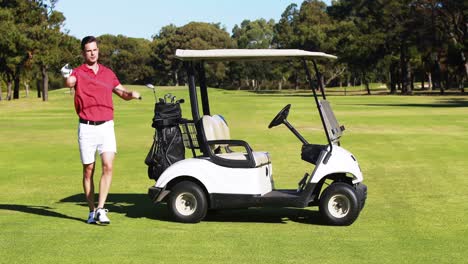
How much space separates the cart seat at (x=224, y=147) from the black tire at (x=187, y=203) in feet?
1.36

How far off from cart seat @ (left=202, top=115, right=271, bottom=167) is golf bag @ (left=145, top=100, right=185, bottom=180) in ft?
1.40

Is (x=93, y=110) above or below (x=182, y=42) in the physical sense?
below

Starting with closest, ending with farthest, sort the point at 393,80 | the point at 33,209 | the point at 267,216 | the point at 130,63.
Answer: the point at 267,216, the point at 33,209, the point at 393,80, the point at 130,63

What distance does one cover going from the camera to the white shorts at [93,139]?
27.6 feet

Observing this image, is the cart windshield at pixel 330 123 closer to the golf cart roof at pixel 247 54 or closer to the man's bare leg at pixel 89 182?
the golf cart roof at pixel 247 54

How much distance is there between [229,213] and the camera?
9.56 m

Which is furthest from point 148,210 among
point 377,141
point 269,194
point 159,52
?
point 159,52

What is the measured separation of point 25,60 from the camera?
7444 cm

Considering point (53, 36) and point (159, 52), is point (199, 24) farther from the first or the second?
point (53, 36)

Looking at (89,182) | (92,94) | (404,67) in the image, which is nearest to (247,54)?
(92,94)

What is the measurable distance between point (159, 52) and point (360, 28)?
63.6m

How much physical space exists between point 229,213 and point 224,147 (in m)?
0.87

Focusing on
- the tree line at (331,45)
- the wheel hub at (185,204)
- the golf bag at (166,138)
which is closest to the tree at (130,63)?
the tree line at (331,45)

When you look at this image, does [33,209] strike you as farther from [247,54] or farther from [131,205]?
[247,54]
